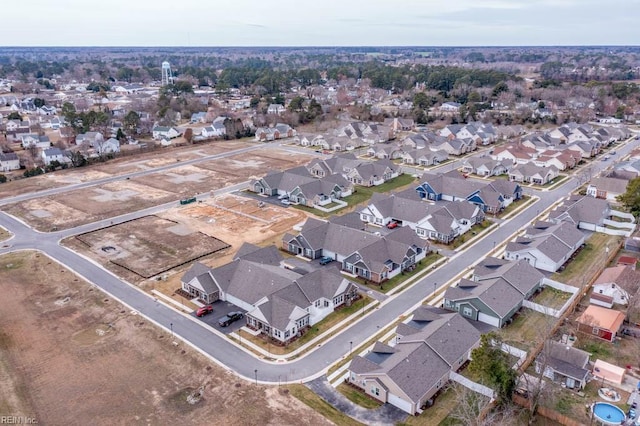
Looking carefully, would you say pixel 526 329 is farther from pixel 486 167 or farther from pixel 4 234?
pixel 4 234

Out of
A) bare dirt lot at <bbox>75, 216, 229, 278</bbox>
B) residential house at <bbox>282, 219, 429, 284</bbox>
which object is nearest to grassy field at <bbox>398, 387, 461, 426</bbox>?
residential house at <bbox>282, 219, 429, 284</bbox>

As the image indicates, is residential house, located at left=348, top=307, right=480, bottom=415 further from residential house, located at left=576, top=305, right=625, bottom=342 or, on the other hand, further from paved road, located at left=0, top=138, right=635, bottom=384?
residential house, located at left=576, top=305, right=625, bottom=342

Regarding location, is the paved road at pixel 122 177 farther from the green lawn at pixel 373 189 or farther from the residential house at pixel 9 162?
the green lawn at pixel 373 189

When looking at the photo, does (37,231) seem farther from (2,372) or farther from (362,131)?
(362,131)

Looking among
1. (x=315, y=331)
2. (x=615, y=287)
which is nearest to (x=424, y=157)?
(x=615, y=287)

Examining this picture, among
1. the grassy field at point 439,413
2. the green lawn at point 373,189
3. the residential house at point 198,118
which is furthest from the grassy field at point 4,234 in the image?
the residential house at point 198,118
